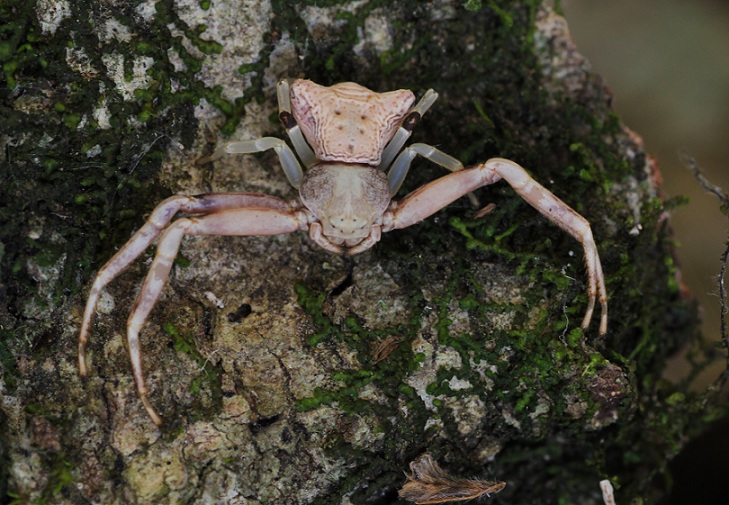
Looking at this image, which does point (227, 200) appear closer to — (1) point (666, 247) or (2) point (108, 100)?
(2) point (108, 100)

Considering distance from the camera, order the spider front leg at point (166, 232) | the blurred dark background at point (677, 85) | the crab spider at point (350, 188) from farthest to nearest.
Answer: the blurred dark background at point (677, 85) → the crab spider at point (350, 188) → the spider front leg at point (166, 232)

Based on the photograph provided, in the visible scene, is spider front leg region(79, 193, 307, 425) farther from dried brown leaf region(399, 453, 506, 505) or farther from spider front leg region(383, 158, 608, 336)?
dried brown leaf region(399, 453, 506, 505)

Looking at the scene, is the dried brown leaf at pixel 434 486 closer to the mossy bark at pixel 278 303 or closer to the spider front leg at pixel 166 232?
the mossy bark at pixel 278 303

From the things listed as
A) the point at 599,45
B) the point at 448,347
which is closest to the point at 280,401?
the point at 448,347

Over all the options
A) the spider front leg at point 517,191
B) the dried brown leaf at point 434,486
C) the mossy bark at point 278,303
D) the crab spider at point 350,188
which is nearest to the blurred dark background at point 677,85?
the mossy bark at point 278,303

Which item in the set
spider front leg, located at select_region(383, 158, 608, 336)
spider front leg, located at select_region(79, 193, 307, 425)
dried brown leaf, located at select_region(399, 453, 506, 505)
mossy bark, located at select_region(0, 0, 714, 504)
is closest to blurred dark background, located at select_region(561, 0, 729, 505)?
mossy bark, located at select_region(0, 0, 714, 504)
